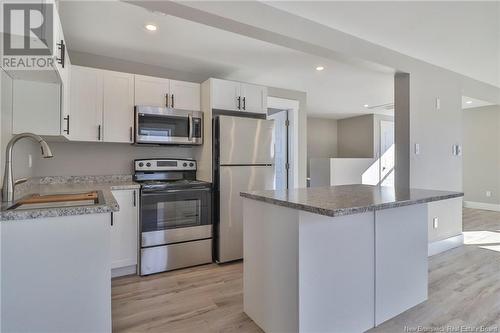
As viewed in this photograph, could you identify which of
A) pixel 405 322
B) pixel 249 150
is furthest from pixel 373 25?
pixel 405 322

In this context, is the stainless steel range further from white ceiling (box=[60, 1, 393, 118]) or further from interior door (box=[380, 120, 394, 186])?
interior door (box=[380, 120, 394, 186])

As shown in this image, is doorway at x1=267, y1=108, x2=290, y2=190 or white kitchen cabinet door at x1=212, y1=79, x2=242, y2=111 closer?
white kitchen cabinet door at x1=212, y1=79, x2=242, y2=111

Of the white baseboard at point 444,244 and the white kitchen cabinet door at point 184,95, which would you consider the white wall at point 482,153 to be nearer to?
the white baseboard at point 444,244

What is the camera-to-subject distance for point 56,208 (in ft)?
4.76

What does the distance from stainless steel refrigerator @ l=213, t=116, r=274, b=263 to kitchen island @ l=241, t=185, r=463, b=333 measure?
113 cm

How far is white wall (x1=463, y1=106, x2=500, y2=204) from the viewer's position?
19.9 feet

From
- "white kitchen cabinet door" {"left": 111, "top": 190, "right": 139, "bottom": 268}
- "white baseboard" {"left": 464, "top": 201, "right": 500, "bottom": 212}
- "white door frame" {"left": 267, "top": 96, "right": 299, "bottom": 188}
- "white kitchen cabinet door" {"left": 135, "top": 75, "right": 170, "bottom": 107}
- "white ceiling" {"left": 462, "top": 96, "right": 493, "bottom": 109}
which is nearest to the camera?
"white kitchen cabinet door" {"left": 111, "top": 190, "right": 139, "bottom": 268}

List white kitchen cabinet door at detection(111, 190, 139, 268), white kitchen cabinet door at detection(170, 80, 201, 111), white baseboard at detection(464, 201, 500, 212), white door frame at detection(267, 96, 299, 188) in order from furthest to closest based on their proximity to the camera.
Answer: white baseboard at detection(464, 201, 500, 212), white door frame at detection(267, 96, 299, 188), white kitchen cabinet door at detection(170, 80, 201, 111), white kitchen cabinet door at detection(111, 190, 139, 268)

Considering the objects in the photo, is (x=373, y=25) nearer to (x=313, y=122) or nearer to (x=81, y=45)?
(x=81, y=45)

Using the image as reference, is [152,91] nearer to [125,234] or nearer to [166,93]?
[166,93]

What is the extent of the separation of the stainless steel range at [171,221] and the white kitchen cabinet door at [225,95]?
94cm

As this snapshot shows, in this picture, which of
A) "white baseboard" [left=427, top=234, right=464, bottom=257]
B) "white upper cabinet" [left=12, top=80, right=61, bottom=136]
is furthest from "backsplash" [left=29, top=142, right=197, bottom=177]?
"white baseboard" [left=427, top=234, right=464, bottom=257]

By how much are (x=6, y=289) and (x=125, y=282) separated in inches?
56.8

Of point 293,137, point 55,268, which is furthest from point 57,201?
point 293,137
